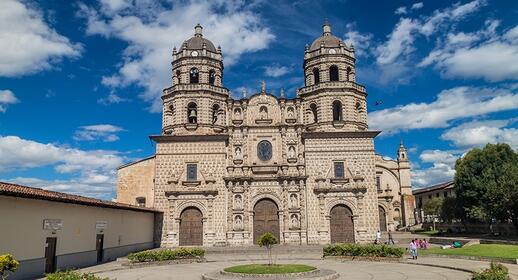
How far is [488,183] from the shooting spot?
35.1 metres

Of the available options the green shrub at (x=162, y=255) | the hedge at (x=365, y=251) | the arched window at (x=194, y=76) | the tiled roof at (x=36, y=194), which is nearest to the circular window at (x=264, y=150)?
the arched window at (x=194, y=76)

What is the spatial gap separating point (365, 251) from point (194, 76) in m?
22.0

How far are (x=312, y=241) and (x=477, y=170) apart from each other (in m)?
15.8

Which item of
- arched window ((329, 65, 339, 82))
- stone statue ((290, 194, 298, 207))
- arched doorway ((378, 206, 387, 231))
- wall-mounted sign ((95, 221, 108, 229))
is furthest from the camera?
arched doorway ((378, 206, 387, 231))

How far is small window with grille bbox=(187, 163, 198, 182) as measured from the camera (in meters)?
35.8

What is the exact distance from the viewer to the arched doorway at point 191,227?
114 feet

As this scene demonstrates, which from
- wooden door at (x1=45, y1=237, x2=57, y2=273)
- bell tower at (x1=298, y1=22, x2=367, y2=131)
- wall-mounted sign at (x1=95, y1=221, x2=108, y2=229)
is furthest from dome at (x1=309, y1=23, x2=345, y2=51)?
wooden door at (x1=45, y1=237, x2=57, y2=273)

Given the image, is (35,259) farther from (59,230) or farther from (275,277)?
(275,277)

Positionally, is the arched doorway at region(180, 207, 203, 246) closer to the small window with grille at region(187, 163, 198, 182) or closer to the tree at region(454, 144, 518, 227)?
the small window with grille at region(187, 163, 198, 182)

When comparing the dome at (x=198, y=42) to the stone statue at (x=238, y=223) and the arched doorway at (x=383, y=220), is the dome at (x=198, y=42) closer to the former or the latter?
the stone statue at (x=238, y=223)

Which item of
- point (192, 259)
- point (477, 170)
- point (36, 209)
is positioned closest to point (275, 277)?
point (192, 259)

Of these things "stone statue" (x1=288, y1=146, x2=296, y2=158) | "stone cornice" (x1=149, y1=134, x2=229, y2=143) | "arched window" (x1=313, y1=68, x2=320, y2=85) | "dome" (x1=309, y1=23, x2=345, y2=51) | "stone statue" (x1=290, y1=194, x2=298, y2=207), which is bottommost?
"stone statue" (x1=290, y1=194, x2=298, y2=207)

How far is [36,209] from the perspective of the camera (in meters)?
19.0

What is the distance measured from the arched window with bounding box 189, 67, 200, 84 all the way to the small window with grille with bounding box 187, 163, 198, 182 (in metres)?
7.63
